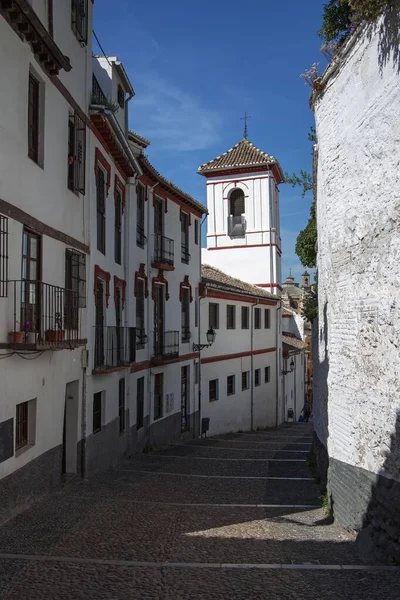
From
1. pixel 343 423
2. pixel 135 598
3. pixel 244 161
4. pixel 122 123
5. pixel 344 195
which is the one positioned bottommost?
pixel 135 598

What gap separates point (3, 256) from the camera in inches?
320

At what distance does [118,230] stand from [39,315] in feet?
21.6

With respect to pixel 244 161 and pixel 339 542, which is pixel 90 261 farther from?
pixel 244 161

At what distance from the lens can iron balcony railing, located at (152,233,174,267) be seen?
1894cm

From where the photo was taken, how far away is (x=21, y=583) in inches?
242

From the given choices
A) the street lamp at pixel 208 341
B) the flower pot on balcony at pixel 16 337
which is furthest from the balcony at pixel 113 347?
the street lamp at pixel 208 341

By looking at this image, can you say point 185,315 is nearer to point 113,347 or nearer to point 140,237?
point 140,237

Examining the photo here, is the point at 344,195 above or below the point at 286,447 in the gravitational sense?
above

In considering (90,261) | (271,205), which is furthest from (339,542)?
(271,205)

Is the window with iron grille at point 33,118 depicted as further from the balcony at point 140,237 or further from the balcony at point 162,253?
the balcony at point 162,253

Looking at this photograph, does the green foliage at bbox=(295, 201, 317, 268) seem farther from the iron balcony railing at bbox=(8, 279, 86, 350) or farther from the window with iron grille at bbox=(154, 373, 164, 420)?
the window with iron grille at bbox=(154, 373, 164, 420)

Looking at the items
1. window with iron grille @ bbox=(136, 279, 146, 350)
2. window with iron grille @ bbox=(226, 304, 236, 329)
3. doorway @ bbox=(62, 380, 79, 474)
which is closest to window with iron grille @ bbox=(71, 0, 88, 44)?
doorway @ bbox=(62, 380, 79, 474)

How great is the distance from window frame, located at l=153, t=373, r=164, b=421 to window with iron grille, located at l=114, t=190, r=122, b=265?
4878 mm

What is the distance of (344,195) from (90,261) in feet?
19.2
